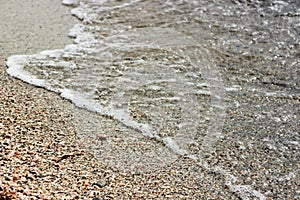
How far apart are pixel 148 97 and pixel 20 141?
115cm

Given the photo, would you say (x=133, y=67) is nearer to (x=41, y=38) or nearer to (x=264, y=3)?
(x=41, y=38)

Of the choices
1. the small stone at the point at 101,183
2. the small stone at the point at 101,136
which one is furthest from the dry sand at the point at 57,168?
the small stone at the point at 101,136

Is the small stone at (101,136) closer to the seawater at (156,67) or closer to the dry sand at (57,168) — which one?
the seawater at (156,67)

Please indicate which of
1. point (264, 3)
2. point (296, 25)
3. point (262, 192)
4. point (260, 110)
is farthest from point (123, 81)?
point (264, 3)

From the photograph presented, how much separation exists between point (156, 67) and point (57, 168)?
5.49 feet

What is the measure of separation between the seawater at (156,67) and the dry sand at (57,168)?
0.31 feet

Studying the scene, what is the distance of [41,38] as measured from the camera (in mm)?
4367

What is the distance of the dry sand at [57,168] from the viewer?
2.37 metres

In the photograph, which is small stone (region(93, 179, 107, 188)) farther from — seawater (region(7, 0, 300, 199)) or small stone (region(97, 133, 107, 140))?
small stone (region(97, 133, 107, 140))

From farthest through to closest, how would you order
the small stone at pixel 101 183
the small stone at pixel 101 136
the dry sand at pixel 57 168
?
the small stone at pixel 101 136
the small stone at pixel 101 183
the dry sand at pixel 57 168

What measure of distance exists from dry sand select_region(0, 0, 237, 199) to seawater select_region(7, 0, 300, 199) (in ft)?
0.31

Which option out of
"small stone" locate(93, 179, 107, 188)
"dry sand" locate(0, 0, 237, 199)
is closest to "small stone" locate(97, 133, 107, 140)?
"dry sand" locate(0, 0, 237, 199)

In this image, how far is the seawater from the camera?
2.96m

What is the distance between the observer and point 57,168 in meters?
2.53
